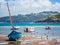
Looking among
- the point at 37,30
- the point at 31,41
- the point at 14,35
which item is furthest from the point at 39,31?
the point at 14,35

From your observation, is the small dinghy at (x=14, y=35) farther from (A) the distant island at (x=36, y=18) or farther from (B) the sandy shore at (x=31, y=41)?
(A) the distant island at (x=36, y=18)

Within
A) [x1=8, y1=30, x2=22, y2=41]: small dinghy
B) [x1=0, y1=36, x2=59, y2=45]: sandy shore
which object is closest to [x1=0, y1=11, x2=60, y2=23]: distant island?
[x1=8, y1=30, x2=22, y2=41]: small dinghy

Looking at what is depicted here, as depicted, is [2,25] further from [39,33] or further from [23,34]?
[39,33]

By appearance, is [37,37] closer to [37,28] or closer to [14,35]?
[37,28]

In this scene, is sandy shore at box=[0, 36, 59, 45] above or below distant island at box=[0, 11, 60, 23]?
below

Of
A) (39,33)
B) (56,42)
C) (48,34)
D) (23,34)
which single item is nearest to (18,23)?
(23,34)

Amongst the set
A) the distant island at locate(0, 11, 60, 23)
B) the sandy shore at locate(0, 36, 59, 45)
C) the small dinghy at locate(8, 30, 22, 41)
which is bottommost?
the sandy shore at locate(0, 36, 59, 45)

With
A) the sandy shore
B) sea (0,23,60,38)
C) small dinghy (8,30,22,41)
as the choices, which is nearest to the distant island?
sea (0,23,60,38)

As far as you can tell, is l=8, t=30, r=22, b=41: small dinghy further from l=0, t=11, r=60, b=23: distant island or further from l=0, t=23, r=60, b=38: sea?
l=0, t=11, r=60, b=23: distant island

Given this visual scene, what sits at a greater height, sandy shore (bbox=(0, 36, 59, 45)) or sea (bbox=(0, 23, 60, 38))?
sea (bbox=(0, 23, 60, 38))

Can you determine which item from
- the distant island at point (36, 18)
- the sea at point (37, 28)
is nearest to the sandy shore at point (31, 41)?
the sea at point (37, 28)

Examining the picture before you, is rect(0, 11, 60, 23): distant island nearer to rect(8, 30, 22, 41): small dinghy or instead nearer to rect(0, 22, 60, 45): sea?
rect(0, 22, 60, 45): sea

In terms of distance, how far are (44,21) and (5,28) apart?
0.83 metres

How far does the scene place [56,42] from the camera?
9.60ft
